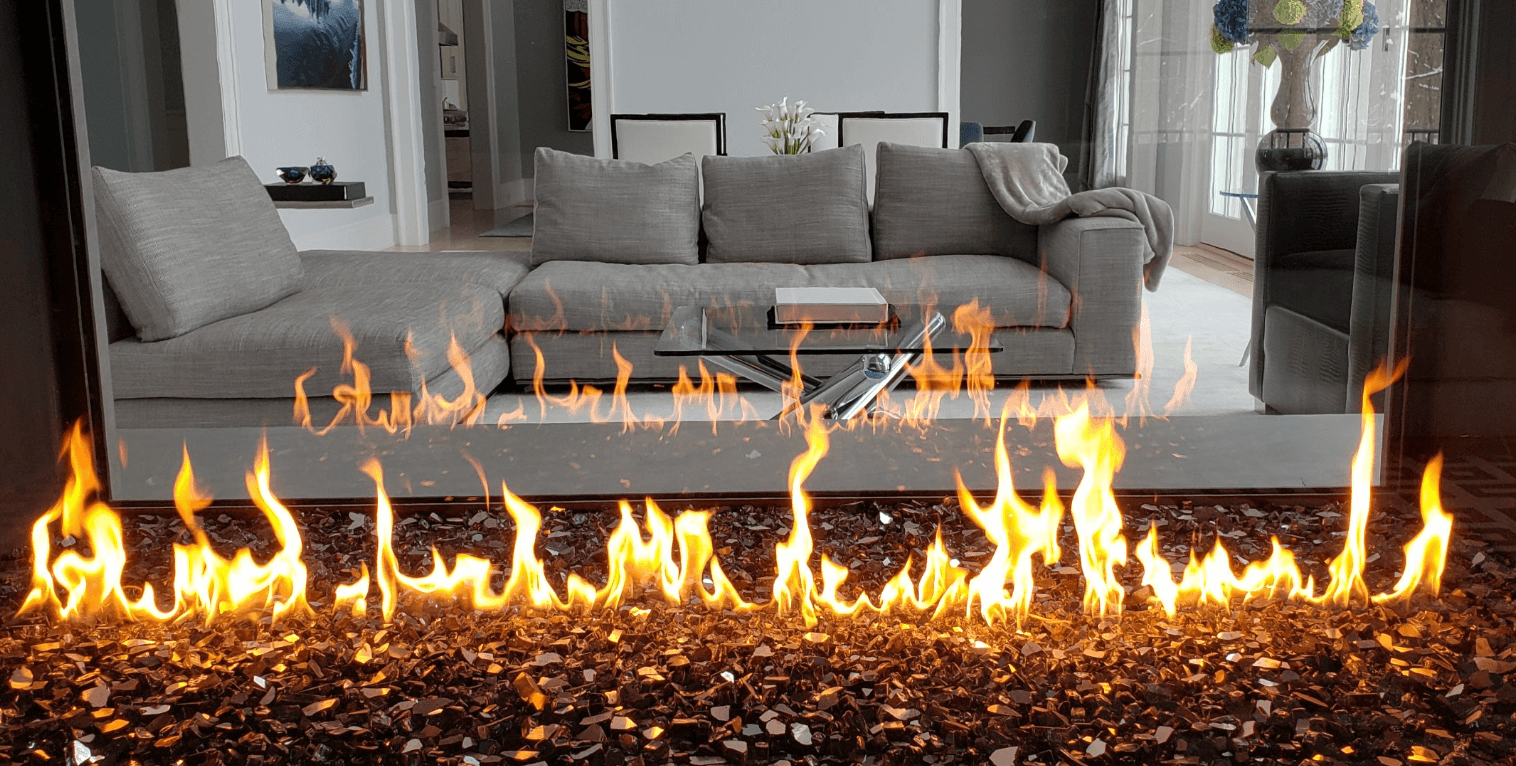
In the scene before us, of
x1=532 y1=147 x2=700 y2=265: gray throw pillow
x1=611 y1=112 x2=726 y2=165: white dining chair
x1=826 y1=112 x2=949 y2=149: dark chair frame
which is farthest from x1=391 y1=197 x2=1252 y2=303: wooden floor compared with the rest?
x1=826 y1=112 x2=949 y2=149: dark chair frame

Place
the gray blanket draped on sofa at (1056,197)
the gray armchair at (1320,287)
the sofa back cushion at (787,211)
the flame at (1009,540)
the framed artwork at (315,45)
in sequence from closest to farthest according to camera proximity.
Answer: the flame at (1009,540) < the gray armchair at (1320,287) < the gray blanket draped on sofa at (1056,197) < the sofa back cushion at (787,211) < the framed artwork at (315,45)

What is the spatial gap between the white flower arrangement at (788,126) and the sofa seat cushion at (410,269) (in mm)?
715

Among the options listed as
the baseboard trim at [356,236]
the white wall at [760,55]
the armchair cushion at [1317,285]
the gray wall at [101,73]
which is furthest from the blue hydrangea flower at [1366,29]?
the baseboard trim at [356,236]

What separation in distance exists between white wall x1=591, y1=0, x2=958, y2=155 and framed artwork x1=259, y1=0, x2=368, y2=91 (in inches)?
62.9

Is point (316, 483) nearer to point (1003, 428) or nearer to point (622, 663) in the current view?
point (622, 663)

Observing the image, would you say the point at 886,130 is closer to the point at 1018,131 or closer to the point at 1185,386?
the point at 1018,131

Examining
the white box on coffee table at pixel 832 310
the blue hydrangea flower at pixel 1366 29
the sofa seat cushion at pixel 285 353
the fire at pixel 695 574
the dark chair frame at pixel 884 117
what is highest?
the blue hydrangea flower at pixel 1366 29

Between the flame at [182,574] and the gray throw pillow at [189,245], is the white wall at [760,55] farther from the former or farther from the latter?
the flame at [182,574]

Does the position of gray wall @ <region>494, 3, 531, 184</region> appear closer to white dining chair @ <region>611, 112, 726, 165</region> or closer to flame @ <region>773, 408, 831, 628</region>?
white dining chair @ <region>611, 112, 726, 165</region>

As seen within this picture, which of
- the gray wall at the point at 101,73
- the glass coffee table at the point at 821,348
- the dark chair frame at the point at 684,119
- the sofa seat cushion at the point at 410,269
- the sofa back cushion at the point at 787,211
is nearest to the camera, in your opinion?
the gray wall at the point at 101,73

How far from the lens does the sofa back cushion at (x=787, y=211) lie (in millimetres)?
3180

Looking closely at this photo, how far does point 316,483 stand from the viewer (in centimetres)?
145

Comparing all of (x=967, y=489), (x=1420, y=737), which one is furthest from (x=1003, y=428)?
(x=1420, y=737)

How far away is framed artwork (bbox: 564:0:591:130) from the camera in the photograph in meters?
2.75
